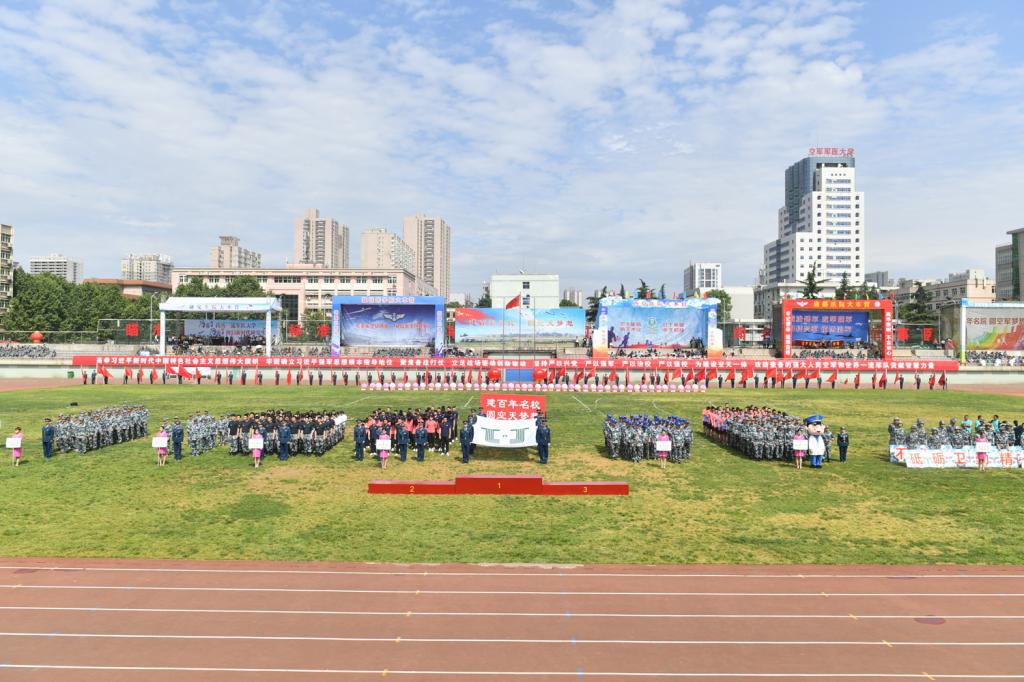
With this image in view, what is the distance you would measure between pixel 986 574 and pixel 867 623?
159 inches

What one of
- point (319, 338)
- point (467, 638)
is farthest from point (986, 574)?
point (319, 338)

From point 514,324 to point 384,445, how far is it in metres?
52.0

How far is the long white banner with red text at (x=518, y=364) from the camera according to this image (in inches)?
2229

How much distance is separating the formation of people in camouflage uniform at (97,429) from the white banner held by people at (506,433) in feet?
48.0

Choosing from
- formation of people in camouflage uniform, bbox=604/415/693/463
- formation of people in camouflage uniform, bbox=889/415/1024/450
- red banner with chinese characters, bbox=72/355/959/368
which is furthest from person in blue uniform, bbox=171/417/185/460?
red banner with chinese characters, bbox=72/355/959/368

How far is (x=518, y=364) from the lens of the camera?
189ft

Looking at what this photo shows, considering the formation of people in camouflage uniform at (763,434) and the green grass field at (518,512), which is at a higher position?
the formation of people in camouflage uniform at (763,434)

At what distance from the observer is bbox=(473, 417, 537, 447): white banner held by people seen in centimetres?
2353

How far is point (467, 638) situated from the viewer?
33.3 ft

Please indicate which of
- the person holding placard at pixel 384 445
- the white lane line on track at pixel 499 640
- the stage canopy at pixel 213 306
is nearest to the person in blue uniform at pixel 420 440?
the person holding placard at pixel 384 445

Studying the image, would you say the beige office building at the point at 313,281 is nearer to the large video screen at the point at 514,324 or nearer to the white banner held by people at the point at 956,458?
the large video screen at the point at 514,324

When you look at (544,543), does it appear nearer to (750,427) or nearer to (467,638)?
(467,638)

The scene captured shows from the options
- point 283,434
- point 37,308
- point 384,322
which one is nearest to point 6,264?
point 37,308

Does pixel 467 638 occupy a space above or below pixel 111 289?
below
